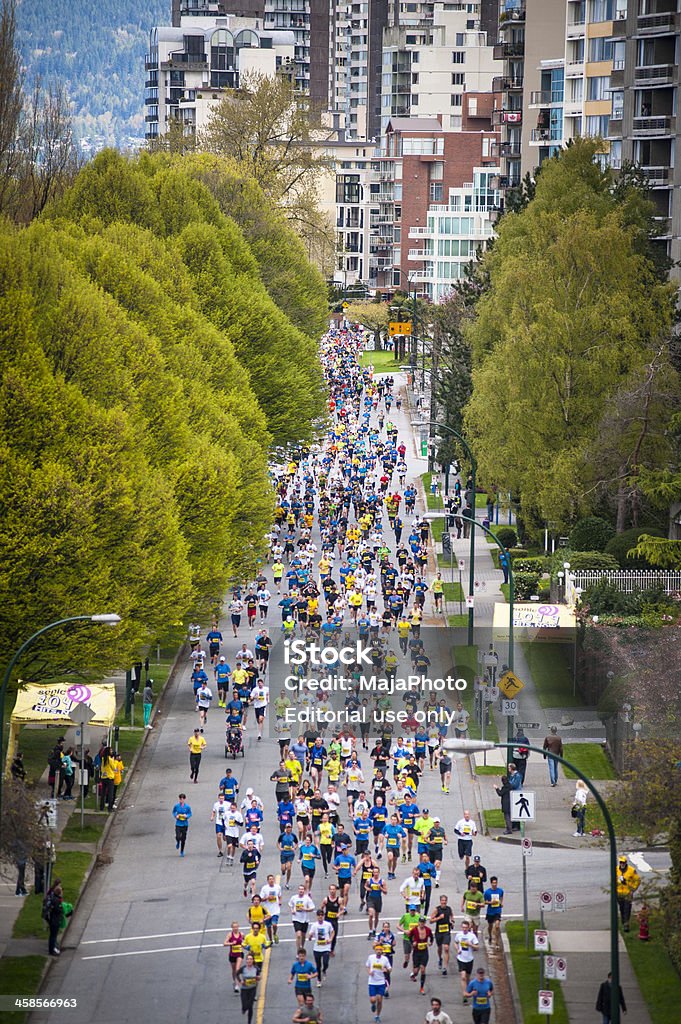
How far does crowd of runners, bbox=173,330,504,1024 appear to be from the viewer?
29.6 m

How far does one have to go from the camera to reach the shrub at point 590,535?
204 feet

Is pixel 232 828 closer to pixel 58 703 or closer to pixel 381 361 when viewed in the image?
pixel 58 703

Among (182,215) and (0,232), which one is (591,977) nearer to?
(0,232)

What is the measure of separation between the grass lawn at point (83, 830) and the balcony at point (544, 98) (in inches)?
3373

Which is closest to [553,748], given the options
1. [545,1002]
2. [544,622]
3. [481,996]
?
[544,622]

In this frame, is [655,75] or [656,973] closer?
[656,973]

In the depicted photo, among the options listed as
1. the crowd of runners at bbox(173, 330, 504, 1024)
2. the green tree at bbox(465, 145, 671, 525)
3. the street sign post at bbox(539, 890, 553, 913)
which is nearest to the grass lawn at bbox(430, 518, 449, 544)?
the crowd of runners at bbox(173, 330, 504, 1024)

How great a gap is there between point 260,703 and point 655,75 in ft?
170

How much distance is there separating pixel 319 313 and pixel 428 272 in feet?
187

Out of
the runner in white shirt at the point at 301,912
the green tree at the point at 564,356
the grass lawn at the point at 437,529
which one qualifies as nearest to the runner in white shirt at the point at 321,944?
the runner in white shirt at the point at 301,912

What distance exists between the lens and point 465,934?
2878 centimetres

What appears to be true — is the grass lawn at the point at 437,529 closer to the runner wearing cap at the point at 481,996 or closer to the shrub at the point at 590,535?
the shrub at the point at 590,535

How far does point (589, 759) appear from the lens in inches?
1761

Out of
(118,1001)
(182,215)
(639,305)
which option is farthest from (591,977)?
(182,215)
